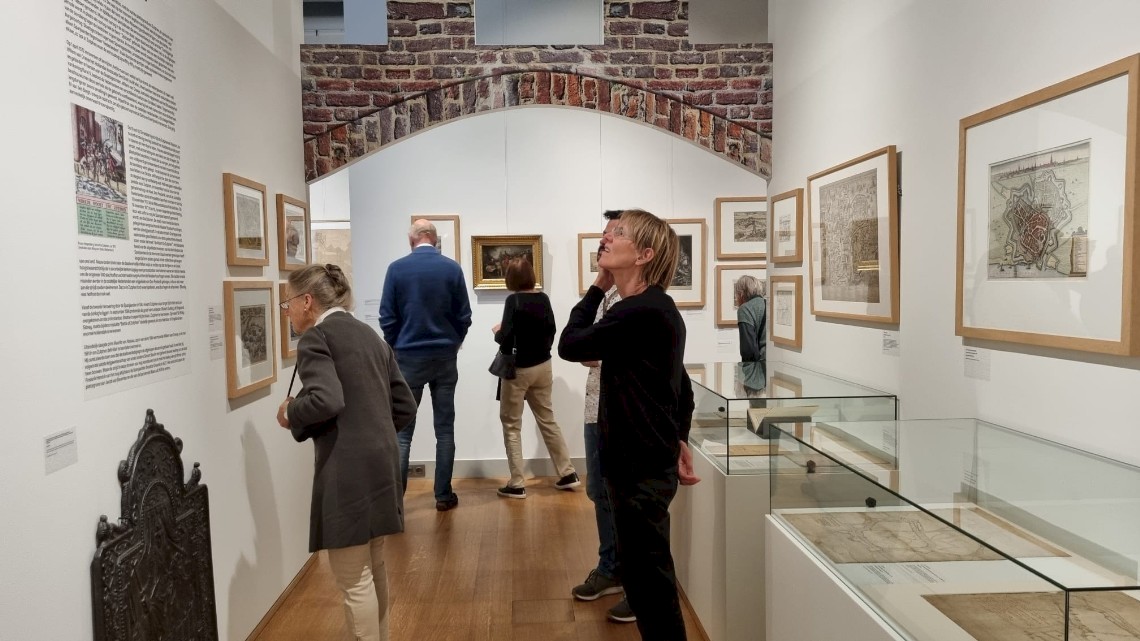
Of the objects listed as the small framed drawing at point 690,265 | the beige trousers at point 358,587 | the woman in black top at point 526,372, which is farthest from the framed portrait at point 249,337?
the small framed drawing at point 690,265

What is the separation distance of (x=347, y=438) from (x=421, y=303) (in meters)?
2.96

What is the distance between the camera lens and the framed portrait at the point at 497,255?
6.87 metres

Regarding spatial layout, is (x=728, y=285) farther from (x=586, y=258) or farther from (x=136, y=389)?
(x=136, y=389)

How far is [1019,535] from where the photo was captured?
1597 mm

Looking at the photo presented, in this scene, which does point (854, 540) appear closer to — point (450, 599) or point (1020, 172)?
point (1020, 172)

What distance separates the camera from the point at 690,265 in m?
7.02

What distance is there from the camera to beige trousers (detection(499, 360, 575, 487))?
630cm

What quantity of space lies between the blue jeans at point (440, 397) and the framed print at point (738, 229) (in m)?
2.77

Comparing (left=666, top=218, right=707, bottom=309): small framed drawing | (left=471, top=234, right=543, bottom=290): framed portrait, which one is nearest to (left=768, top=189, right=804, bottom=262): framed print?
(left=666, top=218, right=707, bottom=309): small framed drawing

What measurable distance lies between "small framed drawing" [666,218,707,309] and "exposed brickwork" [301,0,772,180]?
2.16 metres

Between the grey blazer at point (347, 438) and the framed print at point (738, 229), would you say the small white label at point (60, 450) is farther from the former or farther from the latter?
the framed print at point (738, 229)

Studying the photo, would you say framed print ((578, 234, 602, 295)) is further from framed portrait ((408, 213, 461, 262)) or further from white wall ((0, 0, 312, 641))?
white wall ((0, 0, 312, 641))

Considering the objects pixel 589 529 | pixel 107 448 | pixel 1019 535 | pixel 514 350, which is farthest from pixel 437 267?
pixel 1019 535

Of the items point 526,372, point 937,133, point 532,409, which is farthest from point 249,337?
point 937,133
